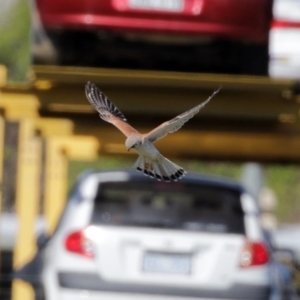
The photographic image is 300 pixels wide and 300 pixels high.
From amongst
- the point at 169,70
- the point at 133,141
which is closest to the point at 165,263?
the point at 169,70

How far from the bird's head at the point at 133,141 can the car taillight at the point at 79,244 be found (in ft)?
10.9

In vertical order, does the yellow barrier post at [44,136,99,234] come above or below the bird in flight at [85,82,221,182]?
above

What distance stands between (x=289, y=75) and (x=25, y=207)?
3911 millimetres

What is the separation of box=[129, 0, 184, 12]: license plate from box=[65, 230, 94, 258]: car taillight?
1625 mm

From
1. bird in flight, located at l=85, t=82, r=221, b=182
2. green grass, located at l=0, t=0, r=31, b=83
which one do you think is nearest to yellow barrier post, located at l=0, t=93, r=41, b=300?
bird in flight, located at l=85, t=82, r=221, b=182

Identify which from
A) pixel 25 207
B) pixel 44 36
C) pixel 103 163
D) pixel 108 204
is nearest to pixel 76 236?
pixel 108 204

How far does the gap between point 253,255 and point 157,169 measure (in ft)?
11.7

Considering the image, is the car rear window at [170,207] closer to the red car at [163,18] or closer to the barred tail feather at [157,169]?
the red car at [163,18]

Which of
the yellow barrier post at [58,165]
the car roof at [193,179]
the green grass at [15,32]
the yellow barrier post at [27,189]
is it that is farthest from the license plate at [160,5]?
the green grass at [15,32]

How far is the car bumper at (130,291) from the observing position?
8.63 m

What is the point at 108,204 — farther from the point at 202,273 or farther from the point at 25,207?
the point at 25,207

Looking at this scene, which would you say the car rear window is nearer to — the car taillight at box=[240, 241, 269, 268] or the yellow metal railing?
the car taillight at box=[240, 241, 269, 268]

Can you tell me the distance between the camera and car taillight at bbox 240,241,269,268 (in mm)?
8781

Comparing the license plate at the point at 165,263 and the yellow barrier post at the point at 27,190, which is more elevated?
the yellow barrier post at the point at 27,190
